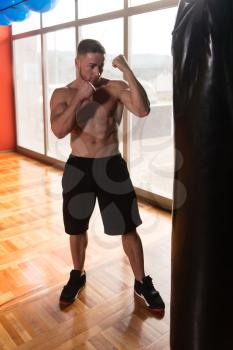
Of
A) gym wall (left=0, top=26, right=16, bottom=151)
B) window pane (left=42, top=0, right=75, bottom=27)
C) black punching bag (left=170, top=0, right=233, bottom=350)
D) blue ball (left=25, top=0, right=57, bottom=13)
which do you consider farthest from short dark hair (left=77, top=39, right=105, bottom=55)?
gym wall (left=0, top=26, right=16, bottom=151)

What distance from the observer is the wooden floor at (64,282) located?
171 centimetres

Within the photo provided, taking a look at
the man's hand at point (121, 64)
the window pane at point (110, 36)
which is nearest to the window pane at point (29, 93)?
the window pane at point (110, 36)

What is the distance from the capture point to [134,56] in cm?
361

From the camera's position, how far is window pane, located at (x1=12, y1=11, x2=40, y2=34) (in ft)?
16.8

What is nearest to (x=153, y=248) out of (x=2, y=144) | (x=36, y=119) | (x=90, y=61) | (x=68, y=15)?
(x=90, y=61)

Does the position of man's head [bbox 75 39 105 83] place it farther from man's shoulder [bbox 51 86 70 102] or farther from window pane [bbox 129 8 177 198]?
window pane [bbox 129 8 177 198]

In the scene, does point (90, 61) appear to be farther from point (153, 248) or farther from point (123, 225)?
point (153, 248)

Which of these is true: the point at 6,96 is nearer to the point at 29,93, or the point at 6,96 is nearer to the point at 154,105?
the point at 29,93

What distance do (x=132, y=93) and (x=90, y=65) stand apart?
Result: 237 mm

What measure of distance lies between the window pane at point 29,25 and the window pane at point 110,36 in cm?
120

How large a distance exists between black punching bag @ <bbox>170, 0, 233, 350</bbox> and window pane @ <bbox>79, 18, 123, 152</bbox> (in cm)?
284

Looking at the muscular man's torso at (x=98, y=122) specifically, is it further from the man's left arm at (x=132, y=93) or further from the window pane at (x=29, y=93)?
the window pane at (x=29, y=93)

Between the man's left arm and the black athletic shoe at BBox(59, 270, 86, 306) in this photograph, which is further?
the black athletic shoe at BBox(59, 270, 86, 306)

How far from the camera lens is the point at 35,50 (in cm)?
539
